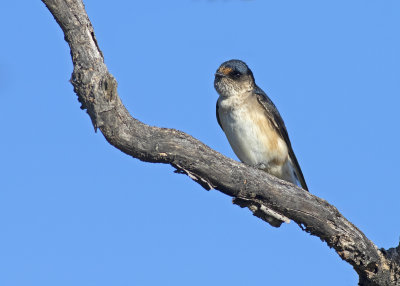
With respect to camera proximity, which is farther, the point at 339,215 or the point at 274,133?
the point at 274,133

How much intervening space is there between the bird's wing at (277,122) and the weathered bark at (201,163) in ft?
8.93

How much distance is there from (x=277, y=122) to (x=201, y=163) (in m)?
3.60

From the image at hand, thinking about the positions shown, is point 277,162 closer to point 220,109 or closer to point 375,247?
point 220,109

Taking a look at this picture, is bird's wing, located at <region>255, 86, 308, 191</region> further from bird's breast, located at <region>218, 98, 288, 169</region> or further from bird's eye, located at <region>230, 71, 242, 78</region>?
bird's eye, located at <region>230, 71, 242, 78</region>

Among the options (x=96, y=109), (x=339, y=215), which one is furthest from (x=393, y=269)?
(x=96, y=109)

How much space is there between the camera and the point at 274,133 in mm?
10086

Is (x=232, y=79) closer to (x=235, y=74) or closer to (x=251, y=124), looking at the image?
(x=235, y=74)

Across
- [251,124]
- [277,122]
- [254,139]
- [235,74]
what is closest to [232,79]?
[235,74]

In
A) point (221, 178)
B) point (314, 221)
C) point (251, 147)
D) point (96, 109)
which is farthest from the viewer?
point (251, 147)

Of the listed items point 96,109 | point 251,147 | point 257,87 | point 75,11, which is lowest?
point 96,109

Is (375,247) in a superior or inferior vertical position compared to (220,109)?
inferior

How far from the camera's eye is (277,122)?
10.1 m

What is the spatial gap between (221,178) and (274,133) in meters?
3.30

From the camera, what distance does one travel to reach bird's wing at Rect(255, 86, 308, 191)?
33.1ft
